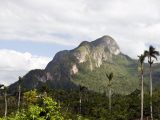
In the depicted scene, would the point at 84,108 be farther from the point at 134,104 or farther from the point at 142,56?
the point at 142,56

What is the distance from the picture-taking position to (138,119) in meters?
116

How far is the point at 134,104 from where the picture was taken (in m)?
130

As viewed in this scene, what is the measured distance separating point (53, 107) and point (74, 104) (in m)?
140

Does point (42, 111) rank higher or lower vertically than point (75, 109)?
higher

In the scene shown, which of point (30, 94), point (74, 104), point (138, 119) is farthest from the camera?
point (74, 104)

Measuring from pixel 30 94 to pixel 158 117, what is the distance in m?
55.5

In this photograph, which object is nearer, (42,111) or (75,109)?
(42,111)

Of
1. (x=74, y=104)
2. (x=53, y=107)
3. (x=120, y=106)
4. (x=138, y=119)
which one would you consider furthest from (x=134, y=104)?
(x=53, y=107)

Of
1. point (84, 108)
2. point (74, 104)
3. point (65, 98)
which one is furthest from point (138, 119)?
point (65, 98)

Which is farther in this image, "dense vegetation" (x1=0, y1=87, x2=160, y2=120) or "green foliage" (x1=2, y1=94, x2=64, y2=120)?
"dense vegetation" (x1=0, y1=87, x2=160, y2=120)

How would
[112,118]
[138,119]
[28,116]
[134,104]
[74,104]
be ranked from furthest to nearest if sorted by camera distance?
1. [74,104]
2. [134,104]
3. [138,119]
4. [112,118]
5. [28,116]

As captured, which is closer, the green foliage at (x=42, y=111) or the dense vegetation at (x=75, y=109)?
the green foliage at (x=42, y=111)

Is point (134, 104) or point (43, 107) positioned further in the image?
point (134, 104)

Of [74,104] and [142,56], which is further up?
[142,56]
